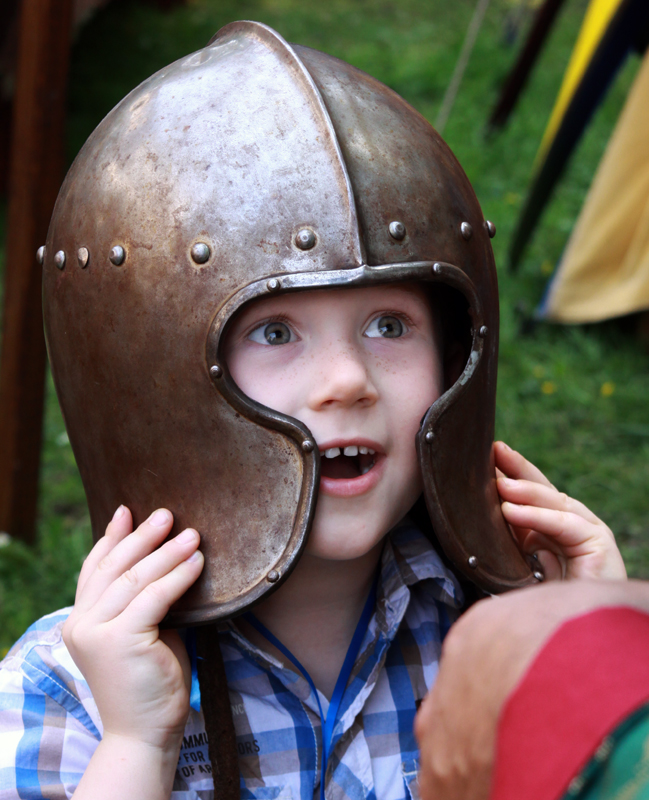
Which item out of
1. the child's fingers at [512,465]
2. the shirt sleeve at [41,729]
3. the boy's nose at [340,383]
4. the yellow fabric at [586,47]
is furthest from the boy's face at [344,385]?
the yellow fabric at [586,47]

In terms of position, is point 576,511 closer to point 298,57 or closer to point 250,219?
point 250,219

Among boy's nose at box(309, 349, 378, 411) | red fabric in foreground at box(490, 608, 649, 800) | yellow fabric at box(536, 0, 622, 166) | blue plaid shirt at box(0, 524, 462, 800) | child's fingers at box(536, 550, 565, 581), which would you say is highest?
yellow fabric at box(536, 0, 622, 166)

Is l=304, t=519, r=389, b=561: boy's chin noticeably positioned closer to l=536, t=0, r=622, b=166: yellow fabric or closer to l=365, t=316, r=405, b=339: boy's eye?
l=365, t=316, r=405, b=339: boy's eye

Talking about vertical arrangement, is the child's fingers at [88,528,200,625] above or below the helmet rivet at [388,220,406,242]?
below

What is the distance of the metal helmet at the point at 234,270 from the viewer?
3.76ft

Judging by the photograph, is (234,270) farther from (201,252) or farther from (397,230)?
(397,230)

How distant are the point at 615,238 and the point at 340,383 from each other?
300 centimetres

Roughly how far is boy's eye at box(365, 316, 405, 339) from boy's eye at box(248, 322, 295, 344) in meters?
0.12

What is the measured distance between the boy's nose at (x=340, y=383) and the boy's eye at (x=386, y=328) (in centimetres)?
7

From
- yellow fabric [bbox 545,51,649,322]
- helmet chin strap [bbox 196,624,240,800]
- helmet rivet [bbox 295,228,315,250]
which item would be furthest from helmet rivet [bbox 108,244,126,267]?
yellow fabric [bbox 545,51,649,322]

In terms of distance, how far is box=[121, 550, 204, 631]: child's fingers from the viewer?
1131 mm

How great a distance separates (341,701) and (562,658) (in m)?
0.81

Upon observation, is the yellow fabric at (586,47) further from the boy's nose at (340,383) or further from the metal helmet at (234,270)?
the boy's nose at (340,383)

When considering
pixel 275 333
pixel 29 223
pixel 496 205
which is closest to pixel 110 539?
pixel 275 333
